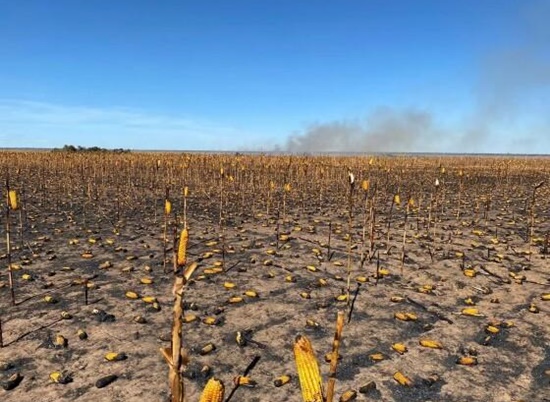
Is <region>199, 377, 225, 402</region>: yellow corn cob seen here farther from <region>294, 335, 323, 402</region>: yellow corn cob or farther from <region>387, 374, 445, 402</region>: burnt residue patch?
<region>387, 374, 445, 402</region>: burnt residue patch

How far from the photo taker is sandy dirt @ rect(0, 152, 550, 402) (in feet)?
19.6

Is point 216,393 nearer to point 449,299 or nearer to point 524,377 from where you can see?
point 524,377

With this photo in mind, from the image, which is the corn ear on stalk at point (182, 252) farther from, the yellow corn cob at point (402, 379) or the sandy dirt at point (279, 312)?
the yellow corn cob at point (402, 379)

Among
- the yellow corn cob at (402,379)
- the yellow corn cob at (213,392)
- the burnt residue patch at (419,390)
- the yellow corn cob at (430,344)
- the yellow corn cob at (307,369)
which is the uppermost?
the yellow corn cob at (307,369)

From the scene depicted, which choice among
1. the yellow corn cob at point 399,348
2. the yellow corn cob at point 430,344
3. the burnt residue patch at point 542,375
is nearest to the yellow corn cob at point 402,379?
the yellow corn cob at point 399,348

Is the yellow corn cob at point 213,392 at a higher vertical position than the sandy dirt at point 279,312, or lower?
higher

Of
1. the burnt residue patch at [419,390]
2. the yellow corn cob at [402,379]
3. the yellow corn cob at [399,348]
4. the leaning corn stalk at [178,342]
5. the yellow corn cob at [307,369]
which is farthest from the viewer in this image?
the yellow corn cob at [399,348]

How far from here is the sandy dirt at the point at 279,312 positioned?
19.6ft

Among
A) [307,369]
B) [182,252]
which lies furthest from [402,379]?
[182,252]

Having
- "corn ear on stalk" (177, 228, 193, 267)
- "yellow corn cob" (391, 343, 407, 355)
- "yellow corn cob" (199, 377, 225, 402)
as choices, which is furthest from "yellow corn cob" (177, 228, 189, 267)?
"yellow corn cob" (391, 343, 407, 355)

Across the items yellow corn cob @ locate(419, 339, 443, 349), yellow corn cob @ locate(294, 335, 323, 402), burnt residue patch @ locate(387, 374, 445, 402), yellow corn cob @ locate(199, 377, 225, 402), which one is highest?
yellow corn cob @ locate(294, 335, 323, 402)

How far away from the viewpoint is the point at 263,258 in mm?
11680

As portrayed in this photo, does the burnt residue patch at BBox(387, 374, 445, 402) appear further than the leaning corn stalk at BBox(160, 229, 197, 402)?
Yes

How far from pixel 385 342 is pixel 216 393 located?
615 cm
